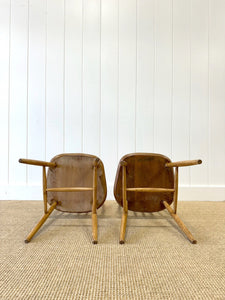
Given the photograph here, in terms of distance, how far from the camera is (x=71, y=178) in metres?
1.33

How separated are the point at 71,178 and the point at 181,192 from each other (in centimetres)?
120

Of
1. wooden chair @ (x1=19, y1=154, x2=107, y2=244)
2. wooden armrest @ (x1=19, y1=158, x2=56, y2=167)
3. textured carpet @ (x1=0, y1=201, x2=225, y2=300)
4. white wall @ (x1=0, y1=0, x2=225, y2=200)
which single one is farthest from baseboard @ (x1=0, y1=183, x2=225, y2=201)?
wooden armrest @ (x1=19, y1=158, x2=56, y2=167)

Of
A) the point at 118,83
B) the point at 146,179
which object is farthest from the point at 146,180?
the point at 118,83

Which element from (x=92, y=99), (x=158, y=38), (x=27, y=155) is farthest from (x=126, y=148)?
(x=158, y=38)

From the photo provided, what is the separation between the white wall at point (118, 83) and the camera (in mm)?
1995

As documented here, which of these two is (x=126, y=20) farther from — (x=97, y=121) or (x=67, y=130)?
(x=67, y=130)

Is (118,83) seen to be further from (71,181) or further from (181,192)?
(181,192)

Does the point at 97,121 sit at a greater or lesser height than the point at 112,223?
greater

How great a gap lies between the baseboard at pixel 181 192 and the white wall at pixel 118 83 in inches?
0.4

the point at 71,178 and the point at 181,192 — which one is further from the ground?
the point at 71,178

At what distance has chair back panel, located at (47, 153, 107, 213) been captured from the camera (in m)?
1.32

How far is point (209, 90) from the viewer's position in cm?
201

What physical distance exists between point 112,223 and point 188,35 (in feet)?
6.42

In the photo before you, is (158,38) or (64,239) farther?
(158,38)
